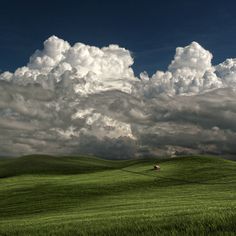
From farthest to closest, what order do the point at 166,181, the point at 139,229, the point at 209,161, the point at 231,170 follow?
the point at 209,161 → the point at 231,170 → the point at 166,181 → the point at 139,229

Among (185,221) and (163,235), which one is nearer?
(163,235)

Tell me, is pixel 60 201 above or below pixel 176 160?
below

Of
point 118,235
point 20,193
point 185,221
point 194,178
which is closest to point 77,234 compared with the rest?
point 118,235

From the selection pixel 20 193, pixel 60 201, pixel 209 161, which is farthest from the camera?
pixel 209 161

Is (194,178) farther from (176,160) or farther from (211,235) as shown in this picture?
(211,235)

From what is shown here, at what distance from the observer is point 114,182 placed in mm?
89000

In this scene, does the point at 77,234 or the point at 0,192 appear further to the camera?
the point at 0,192

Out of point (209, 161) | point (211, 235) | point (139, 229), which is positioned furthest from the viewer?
point (209, 161)

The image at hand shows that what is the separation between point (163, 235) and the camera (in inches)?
505

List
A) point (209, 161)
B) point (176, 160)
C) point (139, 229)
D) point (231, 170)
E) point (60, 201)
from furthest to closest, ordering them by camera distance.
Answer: point (176, 160)
point (209, 161)
point (231, 170)
point (60, 201)
point (139, 229)

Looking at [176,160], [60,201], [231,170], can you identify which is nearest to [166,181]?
[231,170]

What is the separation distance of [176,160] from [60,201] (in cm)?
8218

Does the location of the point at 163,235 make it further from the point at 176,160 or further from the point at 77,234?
the point at 176,160

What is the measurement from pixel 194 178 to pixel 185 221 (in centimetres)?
8168
